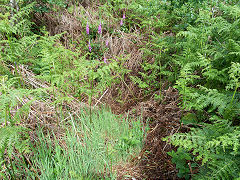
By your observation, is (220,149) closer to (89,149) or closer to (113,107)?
(89,149)

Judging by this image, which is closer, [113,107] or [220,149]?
[220,149]

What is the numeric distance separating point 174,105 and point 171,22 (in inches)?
77.1

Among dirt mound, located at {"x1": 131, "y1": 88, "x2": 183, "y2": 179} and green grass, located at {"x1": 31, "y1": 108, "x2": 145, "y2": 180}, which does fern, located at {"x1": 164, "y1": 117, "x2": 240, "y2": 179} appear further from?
green grass, located at {"x1": 31, "y1": 108, "x2": 145, "y2": 180}

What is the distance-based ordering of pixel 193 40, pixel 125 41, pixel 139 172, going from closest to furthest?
pixel 139 172 < pixel 193 40 < pixel 125 41

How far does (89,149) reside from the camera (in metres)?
2.24

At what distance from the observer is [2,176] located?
2.00 m

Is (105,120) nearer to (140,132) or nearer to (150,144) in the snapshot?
(140,132)

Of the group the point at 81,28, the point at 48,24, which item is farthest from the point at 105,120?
the point at 48,24

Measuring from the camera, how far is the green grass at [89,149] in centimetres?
202

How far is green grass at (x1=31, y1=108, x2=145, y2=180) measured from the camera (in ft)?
6.64

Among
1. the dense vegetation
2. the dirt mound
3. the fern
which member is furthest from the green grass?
the fern

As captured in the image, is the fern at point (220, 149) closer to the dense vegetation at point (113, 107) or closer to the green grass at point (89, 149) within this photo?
the dense vegetation at point (113, 107)

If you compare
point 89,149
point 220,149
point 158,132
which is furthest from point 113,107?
point 220,149

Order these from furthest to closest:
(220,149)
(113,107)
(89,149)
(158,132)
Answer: (113,107) → (158,132) → (89,149) → (220,149)
